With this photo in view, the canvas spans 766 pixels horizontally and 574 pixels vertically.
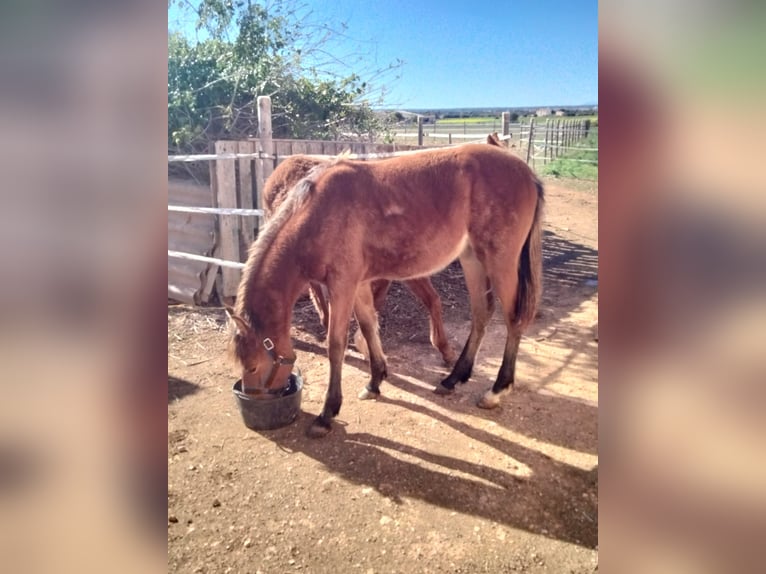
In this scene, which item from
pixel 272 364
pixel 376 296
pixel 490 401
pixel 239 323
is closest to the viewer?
pixel 239 323

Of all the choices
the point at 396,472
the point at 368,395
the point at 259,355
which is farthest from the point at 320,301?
the point at 396,472

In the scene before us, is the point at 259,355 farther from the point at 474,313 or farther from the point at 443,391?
the point at 474,313

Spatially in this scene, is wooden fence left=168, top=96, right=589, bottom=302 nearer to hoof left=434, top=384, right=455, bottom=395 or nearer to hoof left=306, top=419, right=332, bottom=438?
hoof left=306, top=419, right=332, bottom=438

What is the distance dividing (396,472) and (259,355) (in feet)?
3.55

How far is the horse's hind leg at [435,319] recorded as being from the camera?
→ 165 inches

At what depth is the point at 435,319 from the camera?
417 centimetres

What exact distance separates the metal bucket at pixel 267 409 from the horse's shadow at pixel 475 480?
0.08m

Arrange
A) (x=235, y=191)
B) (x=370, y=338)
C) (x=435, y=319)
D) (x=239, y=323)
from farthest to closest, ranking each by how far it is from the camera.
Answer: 1. (x=235, y=191)
2. (x=435, y=319)
3. (x=370, y=338)
4. (x=239, y=323)

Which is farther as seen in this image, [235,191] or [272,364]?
[235,191]

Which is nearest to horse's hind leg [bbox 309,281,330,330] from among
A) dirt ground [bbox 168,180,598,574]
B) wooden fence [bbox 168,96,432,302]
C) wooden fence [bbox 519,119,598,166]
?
dirt ground [bbox 168,180,598,574]

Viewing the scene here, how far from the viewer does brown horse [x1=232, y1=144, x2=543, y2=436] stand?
298 centimetres

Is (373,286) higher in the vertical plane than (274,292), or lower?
lower

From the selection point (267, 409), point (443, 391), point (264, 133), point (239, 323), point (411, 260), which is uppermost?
point (264, 133)

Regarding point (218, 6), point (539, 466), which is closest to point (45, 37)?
point (539, 466)
